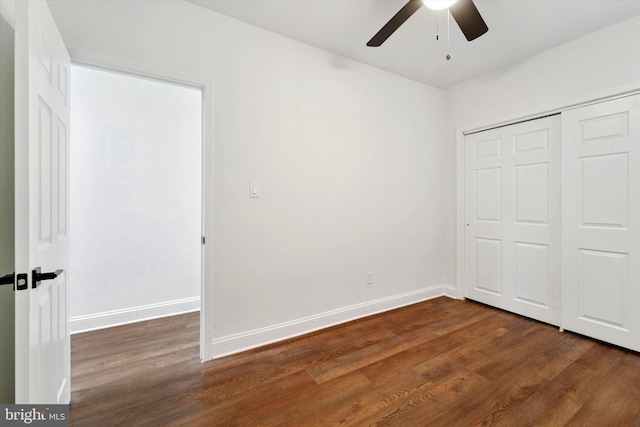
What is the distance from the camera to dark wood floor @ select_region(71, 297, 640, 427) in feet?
5.04

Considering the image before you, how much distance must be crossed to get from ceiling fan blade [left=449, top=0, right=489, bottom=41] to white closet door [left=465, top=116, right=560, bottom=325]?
5.01ft

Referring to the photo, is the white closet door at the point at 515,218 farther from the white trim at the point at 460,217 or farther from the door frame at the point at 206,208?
the door frame at the point at 206,208

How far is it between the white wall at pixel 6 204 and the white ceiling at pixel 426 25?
1.18 m

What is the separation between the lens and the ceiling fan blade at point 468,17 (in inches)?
62.3

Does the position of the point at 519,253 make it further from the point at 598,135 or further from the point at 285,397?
the point at 285,397

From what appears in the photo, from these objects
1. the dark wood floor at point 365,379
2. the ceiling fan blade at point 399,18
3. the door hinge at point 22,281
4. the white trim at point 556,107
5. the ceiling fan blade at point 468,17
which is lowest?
the dark wood floor at point 365,379

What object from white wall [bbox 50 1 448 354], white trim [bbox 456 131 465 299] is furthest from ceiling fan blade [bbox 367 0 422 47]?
white trim [bbox 456 131 465 299]

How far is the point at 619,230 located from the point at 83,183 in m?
4.70

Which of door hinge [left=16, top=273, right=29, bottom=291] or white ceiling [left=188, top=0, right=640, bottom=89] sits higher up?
white ceiling [left=188, top=0, right=640, bottom=89]

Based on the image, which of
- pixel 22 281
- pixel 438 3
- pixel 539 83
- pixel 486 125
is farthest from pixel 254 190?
pixel 539 83

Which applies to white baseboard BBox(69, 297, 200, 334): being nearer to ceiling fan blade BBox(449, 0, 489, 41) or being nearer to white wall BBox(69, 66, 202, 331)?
white wall BBox(69, 66, 202, 331)

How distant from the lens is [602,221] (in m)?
2.37

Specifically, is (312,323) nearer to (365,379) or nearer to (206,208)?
(365,379)

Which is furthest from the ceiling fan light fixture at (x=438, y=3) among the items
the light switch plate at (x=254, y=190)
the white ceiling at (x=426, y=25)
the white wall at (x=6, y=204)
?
the white wall at (x=6, y=204)
